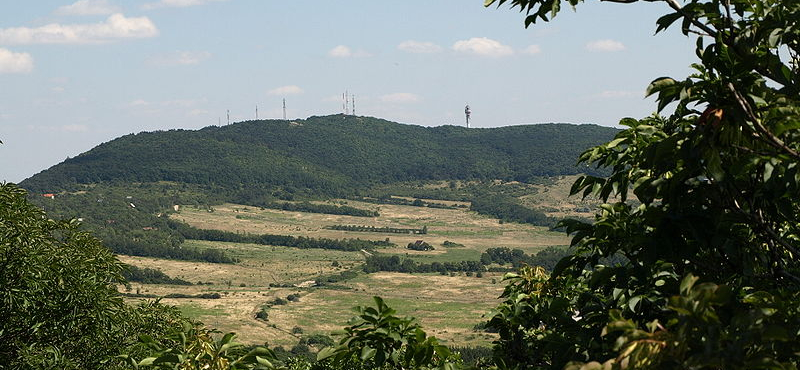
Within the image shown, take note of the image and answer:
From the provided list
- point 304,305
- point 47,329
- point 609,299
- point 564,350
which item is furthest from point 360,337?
point 304,305

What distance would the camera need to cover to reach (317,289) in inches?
5625

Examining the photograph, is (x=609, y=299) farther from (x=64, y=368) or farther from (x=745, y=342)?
(x=64, y=368)

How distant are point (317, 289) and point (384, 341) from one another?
139 m

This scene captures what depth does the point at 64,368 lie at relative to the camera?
49.1 feet

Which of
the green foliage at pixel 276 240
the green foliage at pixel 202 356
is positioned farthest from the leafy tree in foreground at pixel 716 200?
the green foliage at pixel 276 240

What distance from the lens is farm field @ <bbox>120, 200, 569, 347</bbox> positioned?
111938mm

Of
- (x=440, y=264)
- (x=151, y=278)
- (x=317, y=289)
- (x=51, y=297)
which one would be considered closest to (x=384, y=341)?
(x=51, y=297)

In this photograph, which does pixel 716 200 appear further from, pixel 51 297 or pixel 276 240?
pixel 276 240

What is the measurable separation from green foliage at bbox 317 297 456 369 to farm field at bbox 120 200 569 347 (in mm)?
93002

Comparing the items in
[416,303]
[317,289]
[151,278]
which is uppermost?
[151,278]

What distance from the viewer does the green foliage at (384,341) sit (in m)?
5.32

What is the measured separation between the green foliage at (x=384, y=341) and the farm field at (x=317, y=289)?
93002mm

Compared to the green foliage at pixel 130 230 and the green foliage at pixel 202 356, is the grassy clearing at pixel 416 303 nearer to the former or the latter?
the green foliage at pixel 130 230

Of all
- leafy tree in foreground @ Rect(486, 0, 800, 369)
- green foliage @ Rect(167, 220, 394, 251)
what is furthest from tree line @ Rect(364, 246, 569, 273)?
leafy tree in foreground @ Rect(486, 0, 800, 369)
